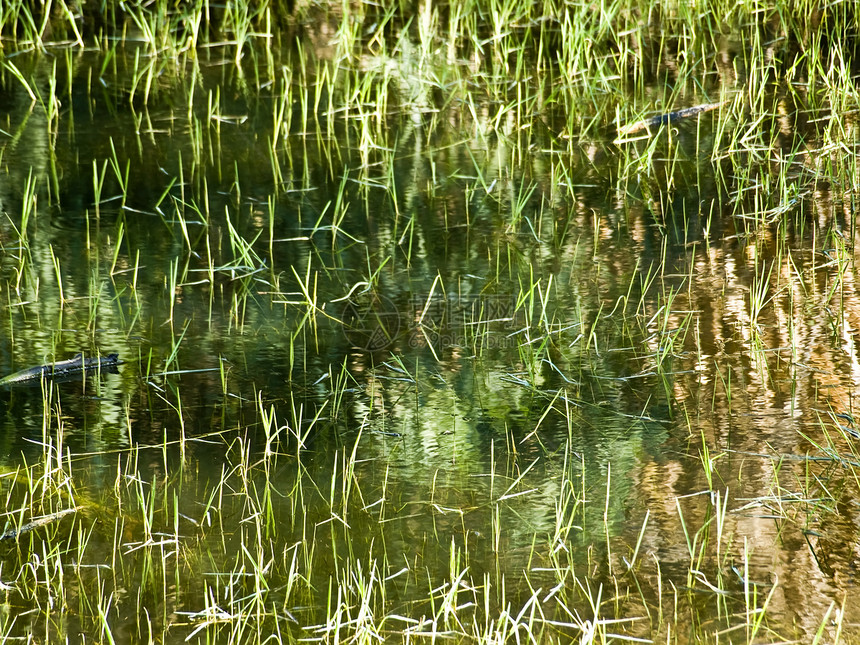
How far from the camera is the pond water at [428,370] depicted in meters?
2.09

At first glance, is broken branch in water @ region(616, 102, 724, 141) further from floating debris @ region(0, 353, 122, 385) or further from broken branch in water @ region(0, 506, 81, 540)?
broken branch in water @ region(0, 506, 81, 540)

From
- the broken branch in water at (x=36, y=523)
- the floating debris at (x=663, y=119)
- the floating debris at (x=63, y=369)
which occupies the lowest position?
the broken branch in water at (x=36, y=523)

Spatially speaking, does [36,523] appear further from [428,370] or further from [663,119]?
[663,119]

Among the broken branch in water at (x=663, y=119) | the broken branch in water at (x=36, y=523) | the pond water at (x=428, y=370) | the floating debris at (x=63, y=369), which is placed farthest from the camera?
the broken branch in water at (x=663, y=119)

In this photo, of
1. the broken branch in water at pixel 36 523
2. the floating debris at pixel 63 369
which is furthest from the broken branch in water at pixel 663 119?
the broken branch in water at pixel 36 523

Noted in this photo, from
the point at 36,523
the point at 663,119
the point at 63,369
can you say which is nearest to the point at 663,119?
the point at 663,119

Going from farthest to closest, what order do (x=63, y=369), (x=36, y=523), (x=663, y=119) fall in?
1. (x=663, y=119)
2. (x=63, y=369)
3. (x=36, y=523)

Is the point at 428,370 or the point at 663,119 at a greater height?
the point at 663,119

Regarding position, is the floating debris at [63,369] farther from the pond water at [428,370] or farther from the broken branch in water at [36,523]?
the broken branch in water at [36,523]

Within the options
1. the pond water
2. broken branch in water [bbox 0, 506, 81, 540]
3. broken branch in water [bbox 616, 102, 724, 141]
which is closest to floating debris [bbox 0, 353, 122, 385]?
the pond water

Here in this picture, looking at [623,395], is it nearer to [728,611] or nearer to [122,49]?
[728,611]

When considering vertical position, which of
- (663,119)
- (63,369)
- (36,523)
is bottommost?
(36,523)

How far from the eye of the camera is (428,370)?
2910mm

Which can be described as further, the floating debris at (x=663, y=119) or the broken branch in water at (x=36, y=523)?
the floating debris at (x=663, y=119)
